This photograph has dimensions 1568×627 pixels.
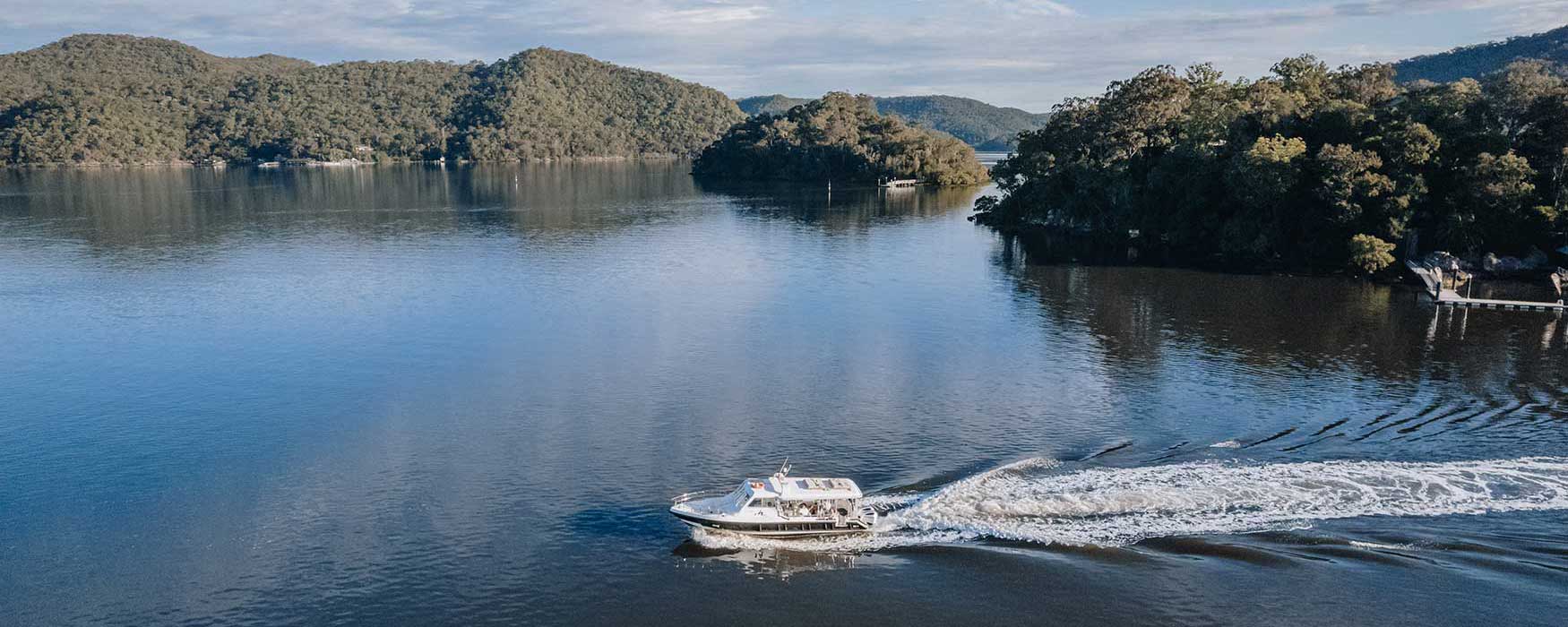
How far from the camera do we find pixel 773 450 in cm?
4478

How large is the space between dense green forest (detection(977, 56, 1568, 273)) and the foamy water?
5188 cm

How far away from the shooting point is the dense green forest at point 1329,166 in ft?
275

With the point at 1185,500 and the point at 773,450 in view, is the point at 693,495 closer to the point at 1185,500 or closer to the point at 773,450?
the point at 773,450

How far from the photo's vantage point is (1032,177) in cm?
13100

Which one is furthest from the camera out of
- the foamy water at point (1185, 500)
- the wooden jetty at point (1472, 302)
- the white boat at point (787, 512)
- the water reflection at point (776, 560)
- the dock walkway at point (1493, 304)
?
the wooden jetty at point (1472, 302)

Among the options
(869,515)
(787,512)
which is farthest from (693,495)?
(869,515)

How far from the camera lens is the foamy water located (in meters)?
35.9

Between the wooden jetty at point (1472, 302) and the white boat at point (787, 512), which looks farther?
the wooden jetty at point (1472, 302)

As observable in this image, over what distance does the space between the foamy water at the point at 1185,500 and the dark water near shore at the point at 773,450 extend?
0.58 ft

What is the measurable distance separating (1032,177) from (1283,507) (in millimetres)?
98030

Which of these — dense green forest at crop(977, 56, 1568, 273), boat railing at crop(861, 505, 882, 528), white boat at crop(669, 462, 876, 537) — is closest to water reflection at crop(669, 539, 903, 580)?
white boat at crop(669, 462, 876, 537)

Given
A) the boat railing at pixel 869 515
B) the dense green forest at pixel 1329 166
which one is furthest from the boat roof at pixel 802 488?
the dense green forest at pixel 1329 166

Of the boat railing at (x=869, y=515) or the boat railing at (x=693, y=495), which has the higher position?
the boat railing at (x=693, y=495)

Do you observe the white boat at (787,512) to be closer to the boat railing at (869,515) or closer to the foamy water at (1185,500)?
the boat railing at (869,515)
